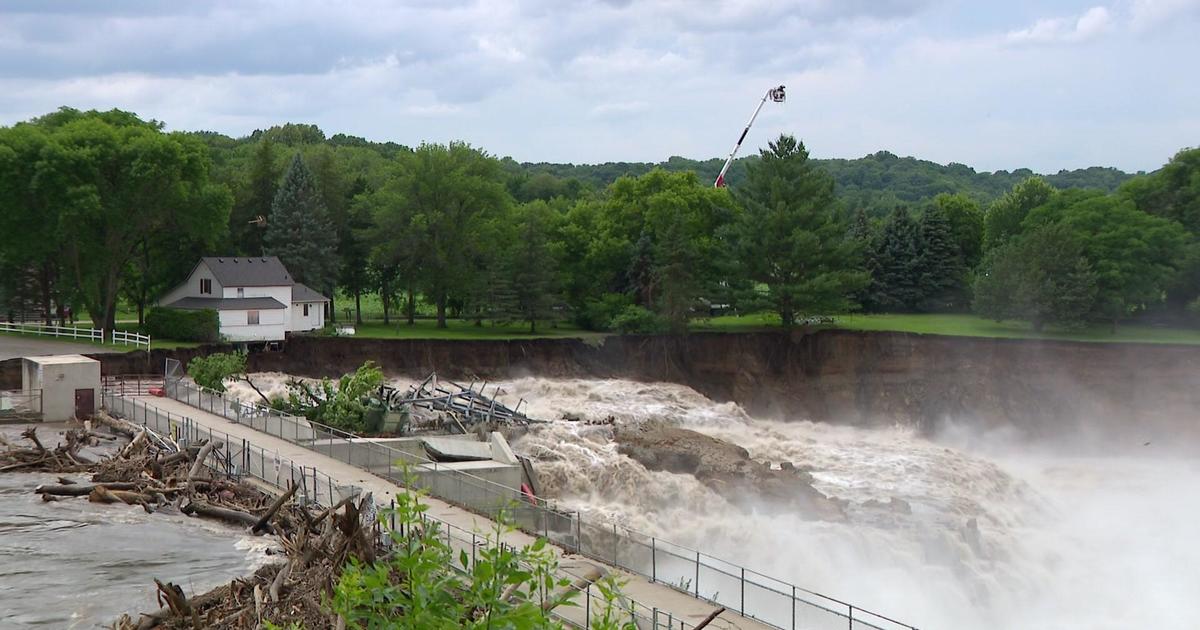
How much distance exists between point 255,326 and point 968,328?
44.4 m

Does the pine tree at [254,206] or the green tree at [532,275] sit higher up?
the pine tree at [254,206]

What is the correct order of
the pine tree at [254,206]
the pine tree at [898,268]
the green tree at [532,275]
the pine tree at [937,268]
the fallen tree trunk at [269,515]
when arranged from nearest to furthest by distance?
the fallen tree trunk at [269,515] < the green tree at [532,275] < the pine tree at [254,206] < the pine tree at [937,268] < the pine tree at [898,268]

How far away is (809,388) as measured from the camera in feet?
226

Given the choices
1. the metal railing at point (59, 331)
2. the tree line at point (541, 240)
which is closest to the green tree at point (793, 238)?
the tree line at point (541, 240)

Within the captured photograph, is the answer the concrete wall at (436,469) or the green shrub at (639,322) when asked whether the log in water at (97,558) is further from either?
the green shrub at (639,322)

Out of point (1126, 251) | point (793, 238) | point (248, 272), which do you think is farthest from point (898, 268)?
point (248, 272)

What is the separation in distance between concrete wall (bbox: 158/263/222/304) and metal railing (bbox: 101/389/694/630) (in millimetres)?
21596

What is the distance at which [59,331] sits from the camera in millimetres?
62094

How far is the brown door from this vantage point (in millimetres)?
42250

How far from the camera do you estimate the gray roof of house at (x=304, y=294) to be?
6944cm

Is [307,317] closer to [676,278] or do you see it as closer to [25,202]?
[25,202]

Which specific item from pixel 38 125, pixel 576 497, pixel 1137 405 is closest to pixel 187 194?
pixel 38 125

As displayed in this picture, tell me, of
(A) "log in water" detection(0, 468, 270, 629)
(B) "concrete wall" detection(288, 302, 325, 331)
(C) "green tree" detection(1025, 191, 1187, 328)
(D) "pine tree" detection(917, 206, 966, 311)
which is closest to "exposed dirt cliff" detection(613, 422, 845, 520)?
(A) "log in water" detection(0, 468, 270, 629)

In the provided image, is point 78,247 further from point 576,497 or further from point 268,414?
point 576,497
